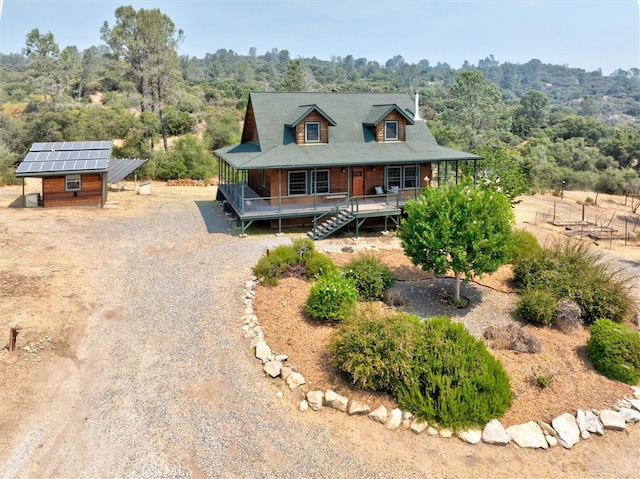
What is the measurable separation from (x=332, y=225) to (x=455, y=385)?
12048 mm

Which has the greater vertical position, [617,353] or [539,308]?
[539,308]

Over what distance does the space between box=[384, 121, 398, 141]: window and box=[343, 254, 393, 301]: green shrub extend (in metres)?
11.4

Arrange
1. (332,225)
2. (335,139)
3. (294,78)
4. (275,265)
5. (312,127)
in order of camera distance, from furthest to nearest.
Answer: (294,78) < (335,139) < (312,127) < (332,225) < (275,265)

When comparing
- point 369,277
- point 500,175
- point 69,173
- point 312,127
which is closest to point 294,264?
point 369,277

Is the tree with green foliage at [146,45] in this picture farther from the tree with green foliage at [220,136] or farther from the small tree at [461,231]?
the small tree at [461,231]

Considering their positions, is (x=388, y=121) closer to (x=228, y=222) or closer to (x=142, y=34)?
(x=228, y=222)

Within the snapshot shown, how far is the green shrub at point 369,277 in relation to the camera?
46.3 feet

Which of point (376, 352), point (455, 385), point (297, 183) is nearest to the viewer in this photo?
point (455, 385)

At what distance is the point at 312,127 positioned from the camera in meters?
22.8

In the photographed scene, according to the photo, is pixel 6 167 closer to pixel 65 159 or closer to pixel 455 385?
pixel 65 159

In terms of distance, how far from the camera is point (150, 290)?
14.2 metres

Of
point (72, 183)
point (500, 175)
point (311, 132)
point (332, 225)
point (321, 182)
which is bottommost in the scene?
point (332, 225)

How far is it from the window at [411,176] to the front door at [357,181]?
8.20 ft

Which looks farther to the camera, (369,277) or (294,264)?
(294,264)
